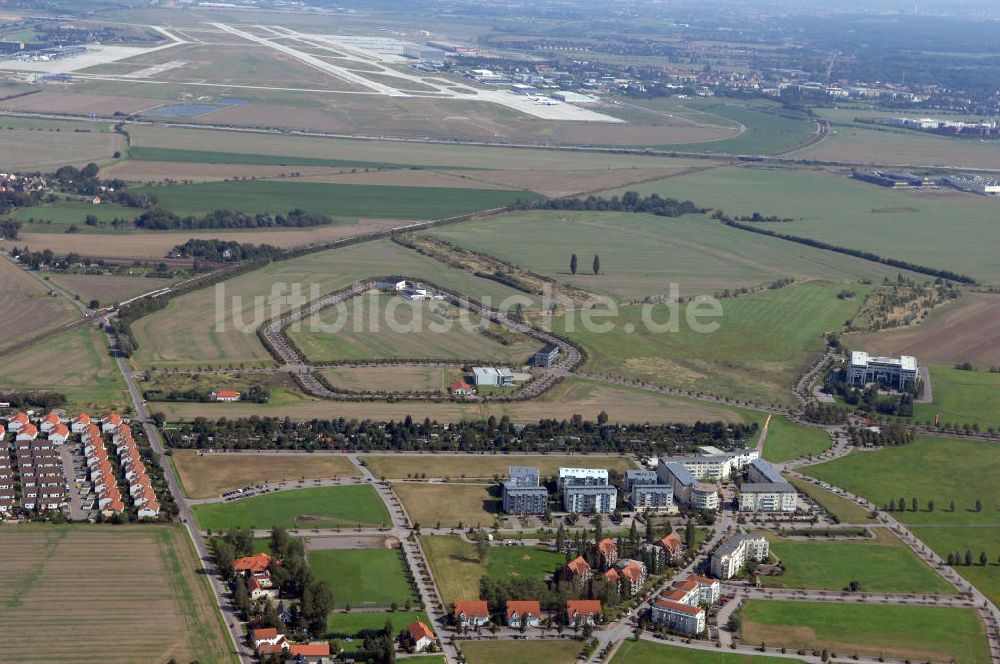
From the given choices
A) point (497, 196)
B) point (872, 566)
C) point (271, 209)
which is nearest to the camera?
point (872, 566)

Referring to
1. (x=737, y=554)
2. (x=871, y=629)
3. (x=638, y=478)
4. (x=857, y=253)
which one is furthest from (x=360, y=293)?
(x=871, y=629)

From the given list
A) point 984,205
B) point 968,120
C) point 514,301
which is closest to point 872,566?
point 514,301

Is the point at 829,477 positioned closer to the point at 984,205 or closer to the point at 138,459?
the point at 138,459

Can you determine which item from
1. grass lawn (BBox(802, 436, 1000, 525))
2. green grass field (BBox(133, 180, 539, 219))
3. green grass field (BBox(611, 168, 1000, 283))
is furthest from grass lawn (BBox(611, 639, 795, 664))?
green grass field (BBox(133, 180, 539, 219))

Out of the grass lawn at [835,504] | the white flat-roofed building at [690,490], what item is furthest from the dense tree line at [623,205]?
the white flat-roofed building at [690,490]

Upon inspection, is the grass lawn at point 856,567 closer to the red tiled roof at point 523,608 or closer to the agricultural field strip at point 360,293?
the red tiled roof at point 523,608

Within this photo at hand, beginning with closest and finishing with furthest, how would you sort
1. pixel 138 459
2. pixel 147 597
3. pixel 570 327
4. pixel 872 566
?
1. pixel 147 597
2. pixel 872 566
3. pixel 138 459
4. pixel 570 327

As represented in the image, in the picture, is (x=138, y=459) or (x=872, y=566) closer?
(x=872, y=566)
